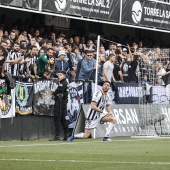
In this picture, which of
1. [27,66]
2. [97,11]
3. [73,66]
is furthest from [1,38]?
[97,11]

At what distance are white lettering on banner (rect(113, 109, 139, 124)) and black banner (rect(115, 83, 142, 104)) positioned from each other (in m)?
0.50

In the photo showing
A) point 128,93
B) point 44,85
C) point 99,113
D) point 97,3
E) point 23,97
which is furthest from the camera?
point 97,3

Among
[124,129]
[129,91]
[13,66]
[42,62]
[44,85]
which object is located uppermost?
[42,62]

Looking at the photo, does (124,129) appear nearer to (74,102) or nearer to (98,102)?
(74,102)

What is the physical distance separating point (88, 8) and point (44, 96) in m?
7.68

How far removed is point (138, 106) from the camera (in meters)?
25.2

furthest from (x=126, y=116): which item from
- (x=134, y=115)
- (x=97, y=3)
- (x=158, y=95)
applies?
(x=97, y=3)

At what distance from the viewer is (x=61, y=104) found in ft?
70.2

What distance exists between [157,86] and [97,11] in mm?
5141

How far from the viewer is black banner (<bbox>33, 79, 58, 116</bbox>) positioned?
858 inches

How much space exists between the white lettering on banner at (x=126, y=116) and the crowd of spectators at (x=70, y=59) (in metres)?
1.22

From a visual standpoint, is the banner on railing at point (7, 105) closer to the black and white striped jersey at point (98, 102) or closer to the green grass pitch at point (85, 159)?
the black and white striped jersey at point (98, 102)

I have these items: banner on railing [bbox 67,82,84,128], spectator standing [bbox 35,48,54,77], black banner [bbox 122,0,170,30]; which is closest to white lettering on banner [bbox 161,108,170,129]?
banner on railing [bbox 67,82,84,128]

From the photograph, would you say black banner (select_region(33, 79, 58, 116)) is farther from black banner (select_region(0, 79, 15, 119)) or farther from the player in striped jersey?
the player in striped jersey
